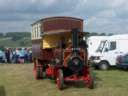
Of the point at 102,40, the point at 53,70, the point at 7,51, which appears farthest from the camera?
the point at 7,51

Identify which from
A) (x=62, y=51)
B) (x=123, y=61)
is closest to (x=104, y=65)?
(x=123, y=61)

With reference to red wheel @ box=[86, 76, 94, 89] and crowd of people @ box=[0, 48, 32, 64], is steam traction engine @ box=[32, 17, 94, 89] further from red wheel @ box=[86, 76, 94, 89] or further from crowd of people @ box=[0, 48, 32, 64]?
crowd of people @ box=[0, 48, 32, 64]

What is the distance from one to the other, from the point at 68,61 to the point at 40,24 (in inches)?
170

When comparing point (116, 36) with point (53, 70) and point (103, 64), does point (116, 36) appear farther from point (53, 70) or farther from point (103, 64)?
point (53, 70)

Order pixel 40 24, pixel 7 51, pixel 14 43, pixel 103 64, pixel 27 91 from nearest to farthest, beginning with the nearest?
1. pixel 27 91
2. pixel 40 24
3. pixel 103 64
4. pixel 7 51
5. pixel 14 43

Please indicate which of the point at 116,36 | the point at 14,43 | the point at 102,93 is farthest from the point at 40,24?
the point at 14,43

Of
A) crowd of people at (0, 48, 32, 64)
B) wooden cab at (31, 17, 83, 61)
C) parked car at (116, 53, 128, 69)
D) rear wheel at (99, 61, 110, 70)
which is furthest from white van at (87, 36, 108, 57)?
crowd of people at (0, 48, 32, 64)

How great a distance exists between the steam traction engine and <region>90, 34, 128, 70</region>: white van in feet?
21.7

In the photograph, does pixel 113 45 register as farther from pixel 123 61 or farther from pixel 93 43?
pixel 93 43

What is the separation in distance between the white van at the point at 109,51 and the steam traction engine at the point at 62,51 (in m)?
6.63

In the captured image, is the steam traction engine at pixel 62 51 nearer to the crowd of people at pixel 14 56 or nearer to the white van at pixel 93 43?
the white van at pixel 93 43

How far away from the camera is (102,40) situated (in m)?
29.0

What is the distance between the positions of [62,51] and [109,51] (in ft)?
35.1

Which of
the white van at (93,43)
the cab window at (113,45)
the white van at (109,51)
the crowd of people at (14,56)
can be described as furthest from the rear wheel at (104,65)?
the crowd of people at (14,56)
